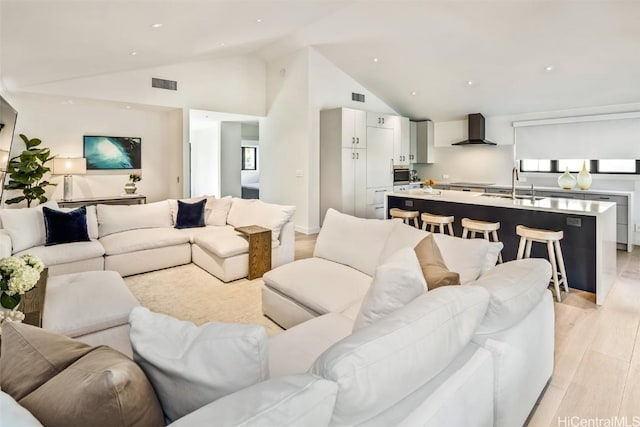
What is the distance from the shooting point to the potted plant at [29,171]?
5.39m

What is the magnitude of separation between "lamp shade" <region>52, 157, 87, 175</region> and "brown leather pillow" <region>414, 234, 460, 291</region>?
6050 mm

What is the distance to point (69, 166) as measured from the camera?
5.89 meters

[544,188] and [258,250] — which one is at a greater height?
[544,188]

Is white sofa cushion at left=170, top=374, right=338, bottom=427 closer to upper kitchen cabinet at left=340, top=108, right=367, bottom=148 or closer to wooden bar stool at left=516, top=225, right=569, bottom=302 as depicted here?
wooden bar stool at left=516, top=225, right=569, bottom=302

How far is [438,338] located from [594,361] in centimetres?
203

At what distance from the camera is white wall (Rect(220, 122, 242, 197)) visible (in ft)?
28.4

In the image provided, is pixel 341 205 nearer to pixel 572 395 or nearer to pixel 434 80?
pixel 434 80

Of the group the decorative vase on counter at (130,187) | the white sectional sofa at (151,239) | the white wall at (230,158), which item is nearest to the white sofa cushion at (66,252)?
the white sectional sofa at (151,239)

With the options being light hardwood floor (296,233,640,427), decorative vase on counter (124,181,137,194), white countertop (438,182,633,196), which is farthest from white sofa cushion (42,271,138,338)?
white countertop (438,182,633,196)

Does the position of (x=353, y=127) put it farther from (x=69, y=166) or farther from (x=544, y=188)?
(x=69, y=166)

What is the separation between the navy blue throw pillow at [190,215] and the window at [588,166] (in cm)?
624

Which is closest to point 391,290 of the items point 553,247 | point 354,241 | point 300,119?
point 354,241

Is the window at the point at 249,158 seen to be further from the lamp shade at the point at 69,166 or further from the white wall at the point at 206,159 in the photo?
the lamp shade at the point at 69,166

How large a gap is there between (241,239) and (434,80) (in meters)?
4.67
